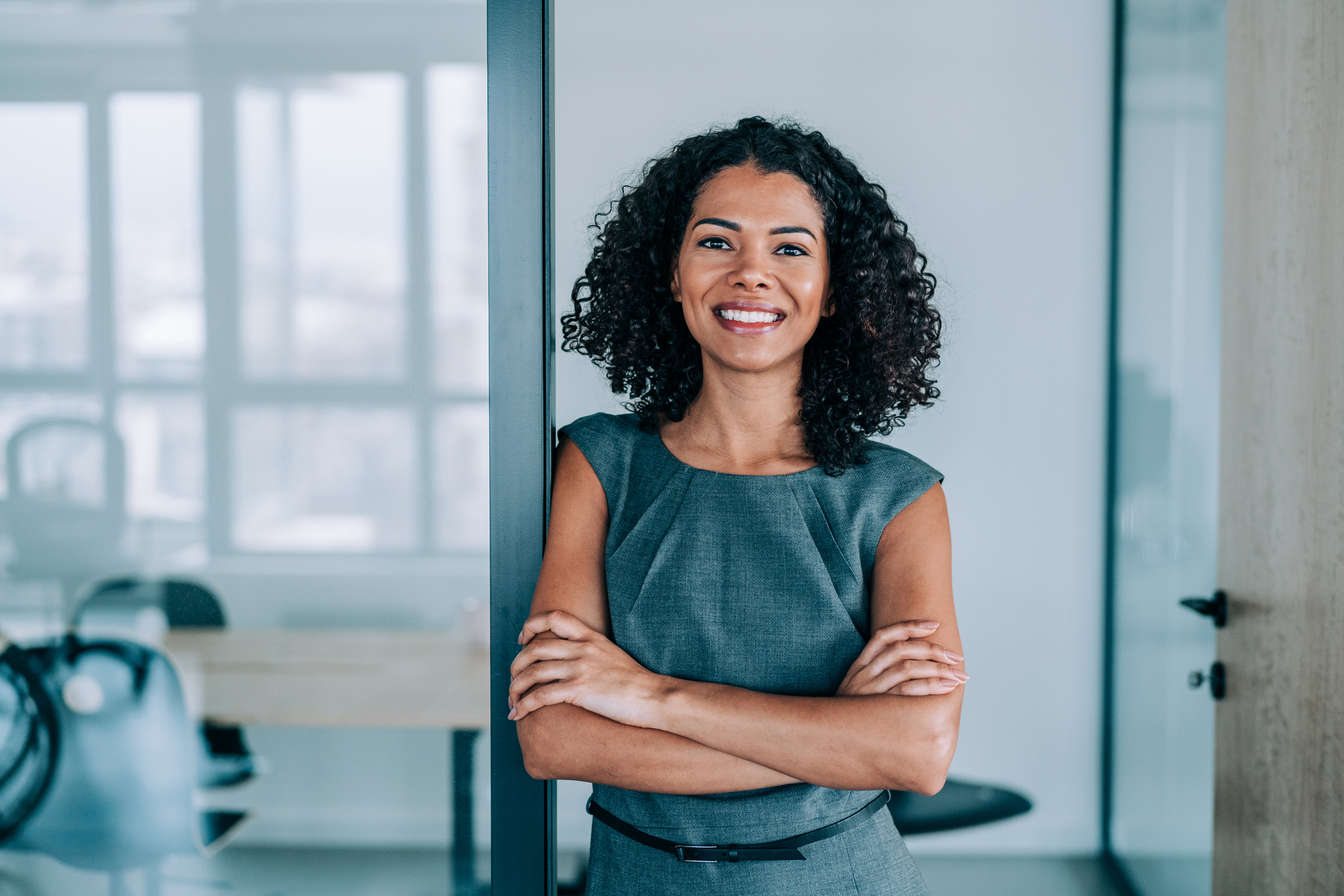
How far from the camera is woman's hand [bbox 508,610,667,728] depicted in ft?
3.29

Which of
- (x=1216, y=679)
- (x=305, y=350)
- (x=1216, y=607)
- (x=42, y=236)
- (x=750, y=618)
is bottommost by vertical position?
(x=1216, y=679)

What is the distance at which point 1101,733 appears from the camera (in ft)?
9.41

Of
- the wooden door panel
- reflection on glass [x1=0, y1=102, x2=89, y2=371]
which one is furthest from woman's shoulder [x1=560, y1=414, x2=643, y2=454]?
the wooden door panel

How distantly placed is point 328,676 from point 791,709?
2.71ft

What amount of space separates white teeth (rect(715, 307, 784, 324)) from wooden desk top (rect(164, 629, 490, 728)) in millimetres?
659

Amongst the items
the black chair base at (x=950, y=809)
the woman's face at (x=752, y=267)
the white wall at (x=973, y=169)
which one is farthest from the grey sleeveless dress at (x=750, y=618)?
the white wall at (x=973, y=169)

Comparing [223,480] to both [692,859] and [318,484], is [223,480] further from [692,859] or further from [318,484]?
[692,859]

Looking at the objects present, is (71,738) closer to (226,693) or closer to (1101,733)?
(226,693)

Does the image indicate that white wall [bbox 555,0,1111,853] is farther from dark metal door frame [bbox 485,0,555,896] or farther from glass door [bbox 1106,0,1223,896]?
dark metal door frame [bbox 485,0,555,896]

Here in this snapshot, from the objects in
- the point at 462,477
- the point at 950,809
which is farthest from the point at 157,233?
the point at 950,809

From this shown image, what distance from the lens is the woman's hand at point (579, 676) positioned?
100 cm

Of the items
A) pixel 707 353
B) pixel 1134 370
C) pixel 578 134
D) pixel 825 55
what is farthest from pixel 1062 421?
pixel 707 353

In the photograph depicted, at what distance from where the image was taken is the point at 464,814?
55.5 inches

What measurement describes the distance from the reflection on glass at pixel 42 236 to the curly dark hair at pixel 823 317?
76 cm
